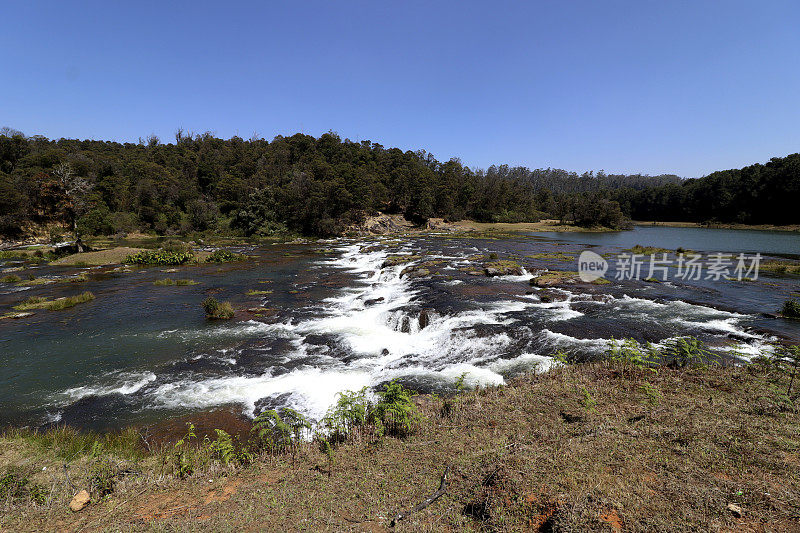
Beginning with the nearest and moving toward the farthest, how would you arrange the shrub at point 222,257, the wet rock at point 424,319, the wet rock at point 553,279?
1. the wet rock at point 424,319
2. the wet rock at point 553,279
3. the shrub at point 222,257

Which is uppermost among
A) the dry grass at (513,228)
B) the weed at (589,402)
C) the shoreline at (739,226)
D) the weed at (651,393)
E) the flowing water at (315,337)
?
the shoreline at (739,226)

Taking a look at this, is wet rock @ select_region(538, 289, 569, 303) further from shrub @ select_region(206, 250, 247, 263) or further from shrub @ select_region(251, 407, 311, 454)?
shrub @ select_region(206, 250, 247, 263)

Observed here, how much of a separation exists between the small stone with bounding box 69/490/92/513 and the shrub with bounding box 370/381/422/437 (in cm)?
432

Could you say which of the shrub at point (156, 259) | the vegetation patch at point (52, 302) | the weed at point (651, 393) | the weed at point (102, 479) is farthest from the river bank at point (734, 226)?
the vegetation patch at point (52, 302)

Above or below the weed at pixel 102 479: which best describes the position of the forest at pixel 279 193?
above

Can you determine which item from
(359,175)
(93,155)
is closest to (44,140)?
(93,155)

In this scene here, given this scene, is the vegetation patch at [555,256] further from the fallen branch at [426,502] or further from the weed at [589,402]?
the fallen branch at [426,502]

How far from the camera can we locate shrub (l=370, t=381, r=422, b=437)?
6309 mm

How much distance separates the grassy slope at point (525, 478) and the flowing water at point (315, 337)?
338 centimetres

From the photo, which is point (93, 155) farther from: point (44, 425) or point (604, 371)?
point (604, 371)

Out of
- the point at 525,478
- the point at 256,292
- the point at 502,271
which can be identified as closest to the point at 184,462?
the point at 525,478

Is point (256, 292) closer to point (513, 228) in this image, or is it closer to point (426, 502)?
point (426, 502)

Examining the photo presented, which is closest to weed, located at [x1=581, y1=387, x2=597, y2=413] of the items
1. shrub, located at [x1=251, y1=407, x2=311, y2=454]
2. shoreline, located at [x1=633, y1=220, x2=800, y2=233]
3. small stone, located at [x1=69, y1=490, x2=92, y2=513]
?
shrub, located at [x1=251, y1=407, x2=311, y2=454]

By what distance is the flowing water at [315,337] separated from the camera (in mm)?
9680
